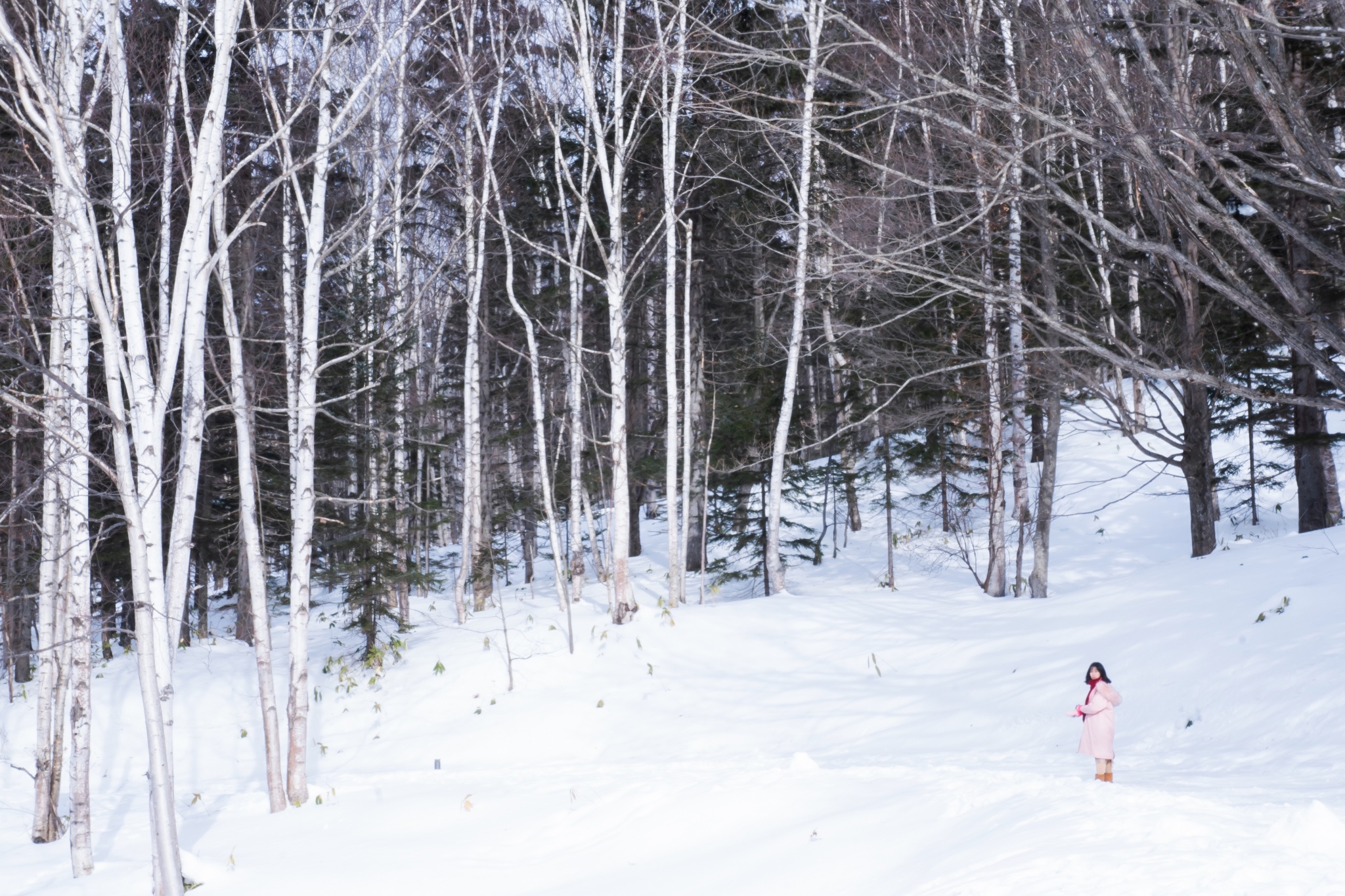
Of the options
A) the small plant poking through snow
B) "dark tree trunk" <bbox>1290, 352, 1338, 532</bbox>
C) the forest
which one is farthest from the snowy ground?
"dark tree trunk" <bbox>1290, 352, 1338, 532</bbox>

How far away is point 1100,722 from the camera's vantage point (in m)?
Answer: 7.22

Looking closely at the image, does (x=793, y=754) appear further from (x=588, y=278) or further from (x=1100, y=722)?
(x=588, y=278)

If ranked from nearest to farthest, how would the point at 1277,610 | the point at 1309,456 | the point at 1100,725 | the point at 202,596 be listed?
the point at 1100,725
the point at 1277,610
the point at 1309,456
the point at 202,596

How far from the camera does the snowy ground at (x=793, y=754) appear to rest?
558 cm

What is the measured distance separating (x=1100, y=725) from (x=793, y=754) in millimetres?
3458

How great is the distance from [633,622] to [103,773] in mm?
7736

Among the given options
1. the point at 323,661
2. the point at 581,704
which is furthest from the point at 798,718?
the point at 323,661

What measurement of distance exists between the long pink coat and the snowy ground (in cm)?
44

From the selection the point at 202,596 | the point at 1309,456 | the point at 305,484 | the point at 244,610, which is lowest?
the point at 244,610

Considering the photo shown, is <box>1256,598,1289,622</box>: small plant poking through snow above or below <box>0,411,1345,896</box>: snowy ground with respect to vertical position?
above

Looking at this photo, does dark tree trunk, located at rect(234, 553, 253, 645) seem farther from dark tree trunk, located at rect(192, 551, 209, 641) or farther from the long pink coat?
the long pink coat

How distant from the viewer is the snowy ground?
18.3ft

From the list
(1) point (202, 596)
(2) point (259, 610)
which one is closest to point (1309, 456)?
(2) point (259, 610)

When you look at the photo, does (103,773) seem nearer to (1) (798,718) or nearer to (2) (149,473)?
(2) (149,473)
